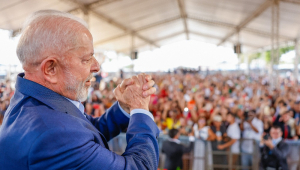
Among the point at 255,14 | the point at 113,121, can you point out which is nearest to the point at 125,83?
the point at 113,121

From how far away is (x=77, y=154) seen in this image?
0.73 metres

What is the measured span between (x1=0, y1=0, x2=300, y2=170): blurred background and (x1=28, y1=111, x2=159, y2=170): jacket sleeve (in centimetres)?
43

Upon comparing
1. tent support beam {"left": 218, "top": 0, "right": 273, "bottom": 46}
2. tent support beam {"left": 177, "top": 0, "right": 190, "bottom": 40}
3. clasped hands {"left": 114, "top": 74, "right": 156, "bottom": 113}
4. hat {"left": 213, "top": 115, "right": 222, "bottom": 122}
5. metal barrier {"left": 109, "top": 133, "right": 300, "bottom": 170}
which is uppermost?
tent support beam {"left": 177, "top": 0, "right": 190, "bottom": 40}

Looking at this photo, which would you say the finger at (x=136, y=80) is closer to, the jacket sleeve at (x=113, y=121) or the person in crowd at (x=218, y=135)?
the jacket sleeve at (x=113, y=121)

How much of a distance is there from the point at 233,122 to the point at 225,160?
0.74 meters

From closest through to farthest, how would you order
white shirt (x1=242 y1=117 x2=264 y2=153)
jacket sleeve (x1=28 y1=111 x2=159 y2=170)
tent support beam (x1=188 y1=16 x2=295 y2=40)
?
jacket sleeve (x1=28 y1=111 x2=159 y2=170) < white shirt (x1=242 y1=117 x2=264 y2=153) < tent support beam (x1=188 y1=16 x2=295 y2=40)

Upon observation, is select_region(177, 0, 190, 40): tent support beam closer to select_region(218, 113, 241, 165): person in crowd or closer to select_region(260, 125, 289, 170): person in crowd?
select_region(218, 113, 241, 165): person in crowd

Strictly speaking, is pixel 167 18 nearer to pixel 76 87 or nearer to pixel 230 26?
pixel 230 26

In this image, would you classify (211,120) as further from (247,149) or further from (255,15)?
(255,15)

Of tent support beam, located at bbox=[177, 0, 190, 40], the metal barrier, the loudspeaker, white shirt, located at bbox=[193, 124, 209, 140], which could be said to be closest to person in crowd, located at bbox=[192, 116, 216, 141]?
white shirt, located at bbox=[193, 124, 209, 140]

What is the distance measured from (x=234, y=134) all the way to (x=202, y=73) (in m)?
13.2

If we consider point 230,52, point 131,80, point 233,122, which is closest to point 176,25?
point 230,52

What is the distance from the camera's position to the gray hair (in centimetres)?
84

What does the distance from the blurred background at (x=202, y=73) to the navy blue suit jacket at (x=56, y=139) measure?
26 cm
